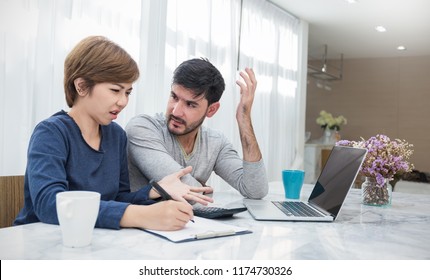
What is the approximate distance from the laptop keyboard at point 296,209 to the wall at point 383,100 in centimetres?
569

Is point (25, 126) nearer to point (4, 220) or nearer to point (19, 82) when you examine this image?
point (19, 82)

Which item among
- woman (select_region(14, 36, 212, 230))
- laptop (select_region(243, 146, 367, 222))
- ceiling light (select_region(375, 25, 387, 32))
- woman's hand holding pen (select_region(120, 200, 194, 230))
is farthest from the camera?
ceiling light (select_region(375, 25, 387, 32))

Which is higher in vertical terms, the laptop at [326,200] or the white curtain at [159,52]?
the white curtain at [159,52]

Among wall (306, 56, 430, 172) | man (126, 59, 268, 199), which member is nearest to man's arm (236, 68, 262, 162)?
man (126, 59, 268, 199)

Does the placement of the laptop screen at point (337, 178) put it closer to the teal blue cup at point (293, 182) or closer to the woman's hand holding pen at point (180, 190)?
the teal blue cup at point (293, 182)

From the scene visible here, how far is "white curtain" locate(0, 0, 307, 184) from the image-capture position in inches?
74.9

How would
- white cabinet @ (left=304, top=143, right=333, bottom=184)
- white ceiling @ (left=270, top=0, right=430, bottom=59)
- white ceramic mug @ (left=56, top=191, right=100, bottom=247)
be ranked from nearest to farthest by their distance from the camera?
1. white ceramic mug @ (left=56, top=191, right=100, bottom=247)
2. white ceiling @ (left=270, top=0, right=430, bottom=59)
3. white cabinet @ (left=304, top=143, right=333, bottom=184)

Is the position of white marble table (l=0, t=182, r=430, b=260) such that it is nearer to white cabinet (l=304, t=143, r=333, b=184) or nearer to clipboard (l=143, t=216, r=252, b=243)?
clipboard (l=143, t=216, r=252, b=243)

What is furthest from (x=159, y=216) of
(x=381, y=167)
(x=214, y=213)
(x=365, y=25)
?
(x=365, y=25)

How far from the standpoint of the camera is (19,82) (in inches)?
75.4

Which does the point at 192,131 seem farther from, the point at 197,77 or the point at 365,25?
the point at 365,25

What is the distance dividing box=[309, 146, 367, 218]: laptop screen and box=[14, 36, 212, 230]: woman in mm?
379

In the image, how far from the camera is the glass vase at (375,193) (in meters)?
1.41

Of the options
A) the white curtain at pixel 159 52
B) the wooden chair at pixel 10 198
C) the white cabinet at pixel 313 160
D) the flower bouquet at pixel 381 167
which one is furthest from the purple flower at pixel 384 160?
the white cabinet at pixel 313 160
